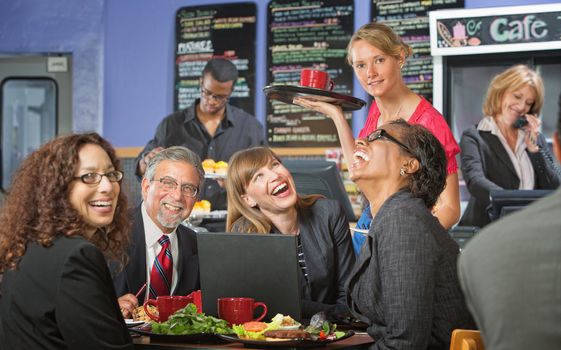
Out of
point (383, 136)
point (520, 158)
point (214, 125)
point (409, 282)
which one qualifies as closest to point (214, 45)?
point (214, 125)

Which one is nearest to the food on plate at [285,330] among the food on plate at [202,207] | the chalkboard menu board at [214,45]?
the food on plate at [202,207]

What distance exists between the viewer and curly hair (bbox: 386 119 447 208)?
8.41 feet

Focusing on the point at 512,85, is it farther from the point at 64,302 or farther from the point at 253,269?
A: the point at 64,302

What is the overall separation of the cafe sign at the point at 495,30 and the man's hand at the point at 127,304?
3627 mm

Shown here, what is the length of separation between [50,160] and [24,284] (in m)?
0.32

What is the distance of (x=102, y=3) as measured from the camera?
7.78m

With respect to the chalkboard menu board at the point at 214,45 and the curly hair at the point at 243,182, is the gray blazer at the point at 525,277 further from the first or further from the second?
the chalkboard menu board at the point at 214,45

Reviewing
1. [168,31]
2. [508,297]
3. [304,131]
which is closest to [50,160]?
[508,297]

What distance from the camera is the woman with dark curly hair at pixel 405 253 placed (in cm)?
228

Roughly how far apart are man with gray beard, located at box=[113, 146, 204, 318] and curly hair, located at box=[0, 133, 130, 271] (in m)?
0.86

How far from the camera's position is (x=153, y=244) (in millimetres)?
3352

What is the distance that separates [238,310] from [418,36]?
451 cm

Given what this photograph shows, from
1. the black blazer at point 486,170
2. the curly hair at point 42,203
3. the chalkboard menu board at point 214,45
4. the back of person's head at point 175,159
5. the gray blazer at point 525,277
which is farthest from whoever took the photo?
the chalkboard menu board at point 214,45

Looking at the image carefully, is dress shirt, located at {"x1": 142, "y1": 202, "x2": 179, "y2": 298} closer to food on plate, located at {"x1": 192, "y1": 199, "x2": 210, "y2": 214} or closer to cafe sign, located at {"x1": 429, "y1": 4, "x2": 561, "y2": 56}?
food on plate, located at {"x1": 192, "y1": 199, "x2": 210, "y2": 214}
